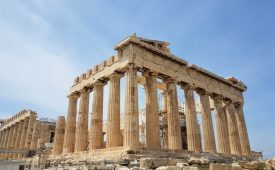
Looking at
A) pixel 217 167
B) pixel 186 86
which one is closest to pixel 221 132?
pixel 186 86

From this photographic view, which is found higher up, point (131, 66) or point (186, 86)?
point (131, 66)

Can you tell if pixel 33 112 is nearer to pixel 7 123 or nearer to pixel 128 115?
pixel 7 123

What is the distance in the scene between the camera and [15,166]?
Answer: 30.6 meters

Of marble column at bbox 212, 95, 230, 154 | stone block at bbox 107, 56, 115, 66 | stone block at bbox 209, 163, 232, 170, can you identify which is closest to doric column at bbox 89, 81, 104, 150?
stone block at bbox 107, 56, 115, 66

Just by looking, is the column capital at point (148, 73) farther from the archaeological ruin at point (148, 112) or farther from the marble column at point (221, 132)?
the marble column at point (221, 132)

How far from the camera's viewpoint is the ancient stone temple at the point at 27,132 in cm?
4062

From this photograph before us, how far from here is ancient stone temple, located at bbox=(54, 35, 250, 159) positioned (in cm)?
2045

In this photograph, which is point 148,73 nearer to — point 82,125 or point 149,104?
point 149,104

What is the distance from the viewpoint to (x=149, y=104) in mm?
21531

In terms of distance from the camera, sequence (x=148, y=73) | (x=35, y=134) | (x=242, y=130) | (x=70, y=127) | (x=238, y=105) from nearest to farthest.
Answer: (x=148, y=73)
(x=70, y=127)
(x=242, y=130)
(x=238, y=105)
(x=35, y=134)

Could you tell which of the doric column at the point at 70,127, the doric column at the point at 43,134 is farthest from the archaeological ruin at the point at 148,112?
the doric column at the point at 43,134

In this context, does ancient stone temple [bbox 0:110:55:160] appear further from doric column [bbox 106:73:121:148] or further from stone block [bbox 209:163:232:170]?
stone block [bbox 209:163:232:170]

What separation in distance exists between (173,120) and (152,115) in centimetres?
234

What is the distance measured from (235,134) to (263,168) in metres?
20.3
